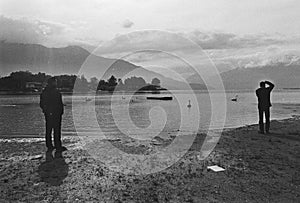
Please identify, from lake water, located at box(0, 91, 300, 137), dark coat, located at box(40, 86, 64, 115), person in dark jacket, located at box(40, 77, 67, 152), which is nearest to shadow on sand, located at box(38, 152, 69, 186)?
person in dark jacket, located at box(40, 77, 67, 152)

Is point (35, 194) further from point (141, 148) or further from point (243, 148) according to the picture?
point (243, 148)

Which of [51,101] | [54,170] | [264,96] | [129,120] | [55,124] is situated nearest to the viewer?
[54,170]

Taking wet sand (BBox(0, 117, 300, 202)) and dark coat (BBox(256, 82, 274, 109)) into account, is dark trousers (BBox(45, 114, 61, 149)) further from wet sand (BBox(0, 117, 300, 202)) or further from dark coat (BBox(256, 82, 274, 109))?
dark coat (BBox(256, 82, 274, 109))

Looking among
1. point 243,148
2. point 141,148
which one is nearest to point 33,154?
point 141,148

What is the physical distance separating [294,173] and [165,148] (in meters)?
5.20

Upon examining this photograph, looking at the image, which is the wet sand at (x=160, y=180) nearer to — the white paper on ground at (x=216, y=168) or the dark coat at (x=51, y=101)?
the white paper on ground at (x=216, y=168)

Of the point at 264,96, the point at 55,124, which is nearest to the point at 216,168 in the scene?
the point at 55,124

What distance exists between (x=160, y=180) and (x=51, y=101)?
17.5 feet

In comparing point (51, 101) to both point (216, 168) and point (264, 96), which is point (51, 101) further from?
point (264, 96)

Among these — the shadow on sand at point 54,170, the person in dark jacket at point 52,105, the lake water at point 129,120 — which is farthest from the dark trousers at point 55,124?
the lake water at point 129,120

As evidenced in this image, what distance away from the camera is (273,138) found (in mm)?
13938

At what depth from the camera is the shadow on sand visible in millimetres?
7348

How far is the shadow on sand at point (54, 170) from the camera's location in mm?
7348

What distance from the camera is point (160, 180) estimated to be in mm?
7453
